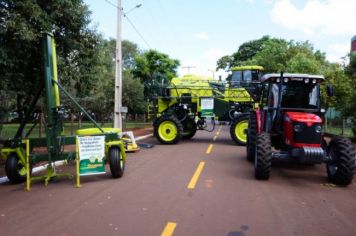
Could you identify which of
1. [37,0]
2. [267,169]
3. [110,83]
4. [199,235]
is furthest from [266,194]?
[110,83]

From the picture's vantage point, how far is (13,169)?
8438 mm

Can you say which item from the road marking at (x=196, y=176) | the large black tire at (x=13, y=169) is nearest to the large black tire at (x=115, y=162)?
the road marking at (x=196, y=176)

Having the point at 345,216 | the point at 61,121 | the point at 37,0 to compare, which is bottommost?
the point at 345,216

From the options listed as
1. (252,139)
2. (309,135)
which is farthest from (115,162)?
(309,135)

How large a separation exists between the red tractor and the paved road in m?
0.49

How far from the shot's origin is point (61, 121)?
8891 mm

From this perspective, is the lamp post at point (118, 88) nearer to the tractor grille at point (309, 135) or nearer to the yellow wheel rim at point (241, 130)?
the yellow wheel rim at point (241, 130)

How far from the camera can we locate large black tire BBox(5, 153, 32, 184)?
8414 millimetres

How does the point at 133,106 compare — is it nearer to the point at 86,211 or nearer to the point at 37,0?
the point at 37,0

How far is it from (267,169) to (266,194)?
1177mm

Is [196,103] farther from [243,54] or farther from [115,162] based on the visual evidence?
[243,54]

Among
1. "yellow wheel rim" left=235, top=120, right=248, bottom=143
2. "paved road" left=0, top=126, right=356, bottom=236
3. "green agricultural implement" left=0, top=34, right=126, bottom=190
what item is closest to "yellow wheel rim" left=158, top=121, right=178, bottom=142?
"yellow wheel rim" left=235, top=120, right=248, bottom=143

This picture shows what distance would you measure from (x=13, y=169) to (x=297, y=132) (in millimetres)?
6579

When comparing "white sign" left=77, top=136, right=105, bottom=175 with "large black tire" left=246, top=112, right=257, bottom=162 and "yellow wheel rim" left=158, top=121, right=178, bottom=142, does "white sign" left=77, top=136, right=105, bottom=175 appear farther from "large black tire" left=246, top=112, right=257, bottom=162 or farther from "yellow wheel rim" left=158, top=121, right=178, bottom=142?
"yellow wheel rim" left=158, top=121, right=178, bottom=142
